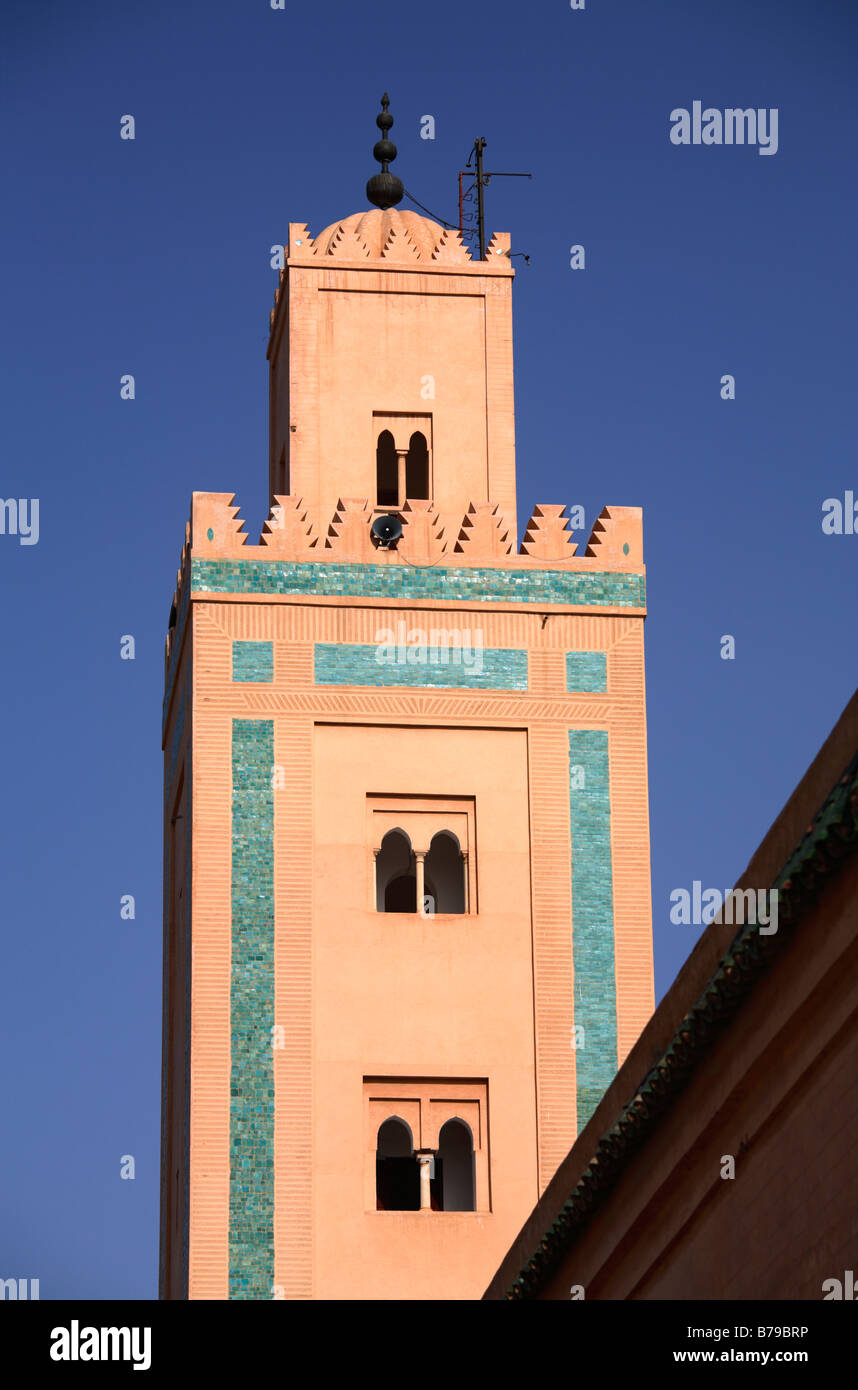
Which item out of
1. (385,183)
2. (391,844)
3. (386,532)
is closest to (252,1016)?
(391,844)

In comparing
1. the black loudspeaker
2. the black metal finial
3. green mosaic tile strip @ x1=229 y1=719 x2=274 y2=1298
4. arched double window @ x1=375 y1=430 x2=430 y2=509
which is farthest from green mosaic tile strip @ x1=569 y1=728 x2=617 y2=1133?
the black metal finial

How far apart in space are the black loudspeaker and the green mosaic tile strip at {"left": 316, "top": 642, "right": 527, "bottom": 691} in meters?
0.84

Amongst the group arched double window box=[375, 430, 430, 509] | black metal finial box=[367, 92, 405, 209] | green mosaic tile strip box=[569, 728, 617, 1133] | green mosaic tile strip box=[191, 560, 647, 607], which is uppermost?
black metal finial box=[367, 92, 405, 209]

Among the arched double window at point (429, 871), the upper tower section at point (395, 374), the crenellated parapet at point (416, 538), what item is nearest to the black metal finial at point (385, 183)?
the upper tower section at point (395, 374)

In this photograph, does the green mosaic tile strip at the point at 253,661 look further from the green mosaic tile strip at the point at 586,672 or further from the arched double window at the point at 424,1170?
the arched double window at the point at 424,1170

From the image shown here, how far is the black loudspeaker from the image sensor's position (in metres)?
21.8

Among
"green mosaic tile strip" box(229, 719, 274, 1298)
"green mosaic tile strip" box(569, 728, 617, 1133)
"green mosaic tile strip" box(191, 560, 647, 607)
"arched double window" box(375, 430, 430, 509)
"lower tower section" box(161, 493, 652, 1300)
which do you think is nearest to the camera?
"green mosaic tile strip" box(229, 719, 274, 1298)

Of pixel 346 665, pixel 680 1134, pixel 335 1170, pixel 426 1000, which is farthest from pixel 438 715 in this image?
pixel 680 1134

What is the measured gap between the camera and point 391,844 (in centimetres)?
2166

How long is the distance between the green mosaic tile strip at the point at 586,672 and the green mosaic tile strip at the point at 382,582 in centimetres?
41

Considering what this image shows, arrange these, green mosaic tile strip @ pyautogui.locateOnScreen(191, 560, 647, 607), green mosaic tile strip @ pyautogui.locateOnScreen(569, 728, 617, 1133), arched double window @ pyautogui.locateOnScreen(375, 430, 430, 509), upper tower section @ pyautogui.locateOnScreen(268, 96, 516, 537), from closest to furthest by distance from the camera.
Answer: green mosaic tile strip @ pyautogui.locateOnScreen(569, 728, 617, 1133) → green mosaic tile strip @ pyautogui.locateOnScreen(191, 560, 647, 607) → upper tower section @ pyautogui.locateOnScreen(268, 96, 516, 537) → arched double window @ pyautogui.locateOnScreen(375, 430, 430, 509)

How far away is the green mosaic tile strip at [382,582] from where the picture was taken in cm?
2166

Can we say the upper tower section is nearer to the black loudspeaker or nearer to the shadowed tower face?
the shadowed tower face
